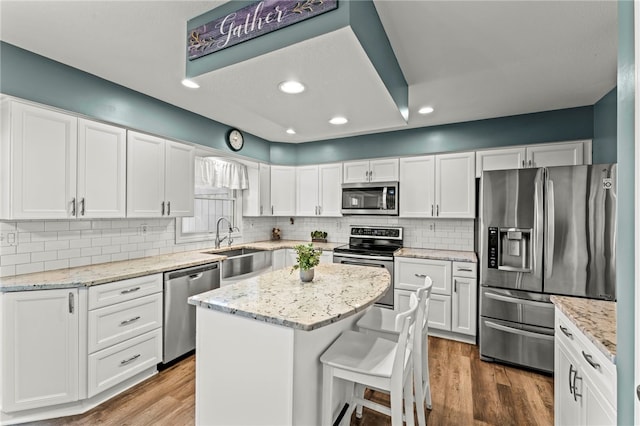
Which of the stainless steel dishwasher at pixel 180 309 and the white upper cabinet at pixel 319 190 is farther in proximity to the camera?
the white upper cabinet at pixel 319 190

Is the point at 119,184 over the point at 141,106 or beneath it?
beneath

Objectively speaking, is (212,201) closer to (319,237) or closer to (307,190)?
(307,190)

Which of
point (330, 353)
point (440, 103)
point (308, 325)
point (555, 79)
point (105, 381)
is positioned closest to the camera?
point (308, 325)

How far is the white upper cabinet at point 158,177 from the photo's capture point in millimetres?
2792

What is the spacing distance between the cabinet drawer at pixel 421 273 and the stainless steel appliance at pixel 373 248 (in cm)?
12

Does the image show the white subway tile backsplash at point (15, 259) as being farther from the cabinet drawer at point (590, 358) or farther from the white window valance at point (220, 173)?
the cabinet drawer at point (590, 358)

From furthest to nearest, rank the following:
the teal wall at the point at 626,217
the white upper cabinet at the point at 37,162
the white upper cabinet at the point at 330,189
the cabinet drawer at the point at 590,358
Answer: the white upper cabinet at the point at 330,189
the white upper cabinet at the point at 37,162
the cabinet drawer at the point at 590,358
the teal wall at the point at 626,217

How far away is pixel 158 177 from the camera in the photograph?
301 cm

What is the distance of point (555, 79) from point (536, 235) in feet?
4.51

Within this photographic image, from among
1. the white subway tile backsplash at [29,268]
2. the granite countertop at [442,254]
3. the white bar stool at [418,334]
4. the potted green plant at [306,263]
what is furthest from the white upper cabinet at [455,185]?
the white subway tile backsplash at [29,268]

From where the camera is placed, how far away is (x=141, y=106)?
289 centimetres

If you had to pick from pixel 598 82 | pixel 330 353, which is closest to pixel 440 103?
pixel 598 82

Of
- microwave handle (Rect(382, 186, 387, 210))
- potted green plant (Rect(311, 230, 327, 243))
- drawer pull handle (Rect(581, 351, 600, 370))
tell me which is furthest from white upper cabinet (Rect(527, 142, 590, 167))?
potted green plant (Rect(311, 230, 327, 243))

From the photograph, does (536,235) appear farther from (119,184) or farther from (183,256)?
(119,184)
